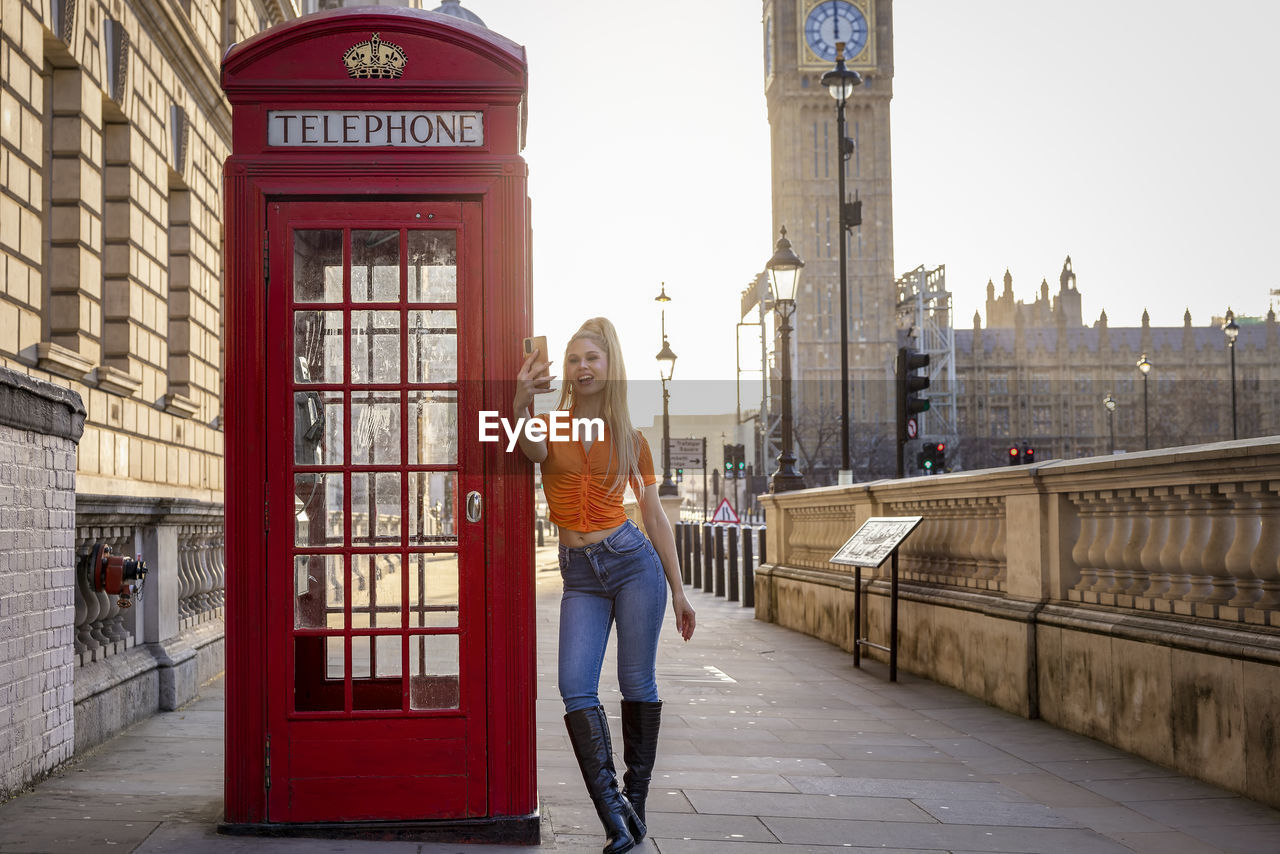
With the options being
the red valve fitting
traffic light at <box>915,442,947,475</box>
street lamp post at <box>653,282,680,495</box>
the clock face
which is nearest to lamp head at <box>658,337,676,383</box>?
street lamp post at <box>653,282,680,495</box>

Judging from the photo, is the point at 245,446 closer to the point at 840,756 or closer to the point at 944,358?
the point at 840,756

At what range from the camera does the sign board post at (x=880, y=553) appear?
9.90 metres

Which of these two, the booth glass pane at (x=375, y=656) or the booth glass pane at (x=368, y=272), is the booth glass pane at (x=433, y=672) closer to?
the booth glass pane at (x=375, y=656)

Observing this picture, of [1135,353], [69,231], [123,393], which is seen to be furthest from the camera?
[1135,353]

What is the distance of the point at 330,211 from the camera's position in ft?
15.7

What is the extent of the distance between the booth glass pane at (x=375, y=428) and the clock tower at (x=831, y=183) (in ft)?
344

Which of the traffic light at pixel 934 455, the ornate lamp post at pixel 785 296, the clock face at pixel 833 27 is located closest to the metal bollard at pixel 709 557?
the traffic light at pixel 934 455

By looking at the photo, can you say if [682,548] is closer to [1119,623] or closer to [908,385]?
[908,385]

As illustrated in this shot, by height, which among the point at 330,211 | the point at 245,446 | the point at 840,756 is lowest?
the point at 840,756

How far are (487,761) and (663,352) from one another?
2824cm

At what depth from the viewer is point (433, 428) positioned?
482 centimetres

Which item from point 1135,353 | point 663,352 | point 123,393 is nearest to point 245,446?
point 123,393

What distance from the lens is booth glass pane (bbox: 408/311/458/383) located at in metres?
4.79

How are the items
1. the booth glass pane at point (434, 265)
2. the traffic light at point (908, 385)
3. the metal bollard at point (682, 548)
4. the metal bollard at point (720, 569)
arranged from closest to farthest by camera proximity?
the booth glass pane at point (434, 265) → the traffic light at point (908, 385) → the metal bollard at point (720, 569) → the metal bollard at point (682, 548)
